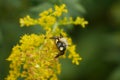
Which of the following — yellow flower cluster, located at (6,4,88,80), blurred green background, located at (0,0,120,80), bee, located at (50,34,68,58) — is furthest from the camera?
blurred green background, located at (0,0,120,80)

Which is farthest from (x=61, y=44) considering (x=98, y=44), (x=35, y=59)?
(x=98, y=44)

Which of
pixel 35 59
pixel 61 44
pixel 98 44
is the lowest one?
pixel 35 59

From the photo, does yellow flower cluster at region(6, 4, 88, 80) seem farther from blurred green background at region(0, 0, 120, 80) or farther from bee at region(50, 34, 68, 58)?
blurred green background at region(0, 0, 120, 80)

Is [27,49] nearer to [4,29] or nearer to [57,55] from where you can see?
[57,55]

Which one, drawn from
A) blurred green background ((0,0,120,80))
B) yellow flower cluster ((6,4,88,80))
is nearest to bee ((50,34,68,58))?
yellow flower cluster ((6,4,88,80))

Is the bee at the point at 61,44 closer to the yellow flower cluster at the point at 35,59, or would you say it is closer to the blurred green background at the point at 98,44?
the yellow flower cluster at the point at 35,59

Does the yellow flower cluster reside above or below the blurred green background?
below

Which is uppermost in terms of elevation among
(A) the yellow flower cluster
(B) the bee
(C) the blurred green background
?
(C) the blurred green background

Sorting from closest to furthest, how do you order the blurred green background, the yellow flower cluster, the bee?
1. the yellow flower cluster
2. the bee
3. the blurred green background

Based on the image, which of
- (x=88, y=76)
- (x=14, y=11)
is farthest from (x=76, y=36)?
(x=14, y=11)

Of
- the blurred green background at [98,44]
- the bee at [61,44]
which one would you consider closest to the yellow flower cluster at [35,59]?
the bee at [61,44]

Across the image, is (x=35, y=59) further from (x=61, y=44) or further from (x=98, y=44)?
(x=98, y=44)
